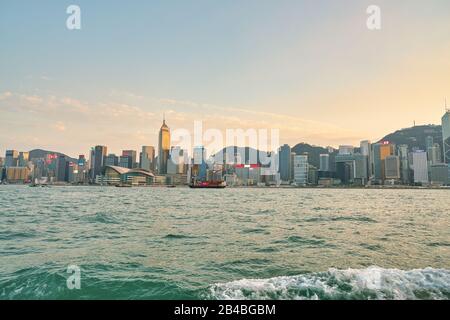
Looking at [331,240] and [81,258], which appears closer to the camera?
[81,258]

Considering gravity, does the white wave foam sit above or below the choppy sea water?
above

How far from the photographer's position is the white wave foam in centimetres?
855

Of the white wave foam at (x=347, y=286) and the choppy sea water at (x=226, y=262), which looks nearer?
the white wave foam at (x=347, y=286)

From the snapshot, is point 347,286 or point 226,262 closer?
point 347,286

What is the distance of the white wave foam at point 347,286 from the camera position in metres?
A: 8.55

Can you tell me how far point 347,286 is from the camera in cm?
923

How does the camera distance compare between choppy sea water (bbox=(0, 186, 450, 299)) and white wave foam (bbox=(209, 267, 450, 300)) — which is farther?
choppy sea water (bbox=(0, 186, 450, 299))

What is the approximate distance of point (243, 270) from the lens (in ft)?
37.3

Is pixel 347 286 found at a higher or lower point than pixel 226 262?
higher

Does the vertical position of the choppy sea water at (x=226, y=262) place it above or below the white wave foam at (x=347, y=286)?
below
